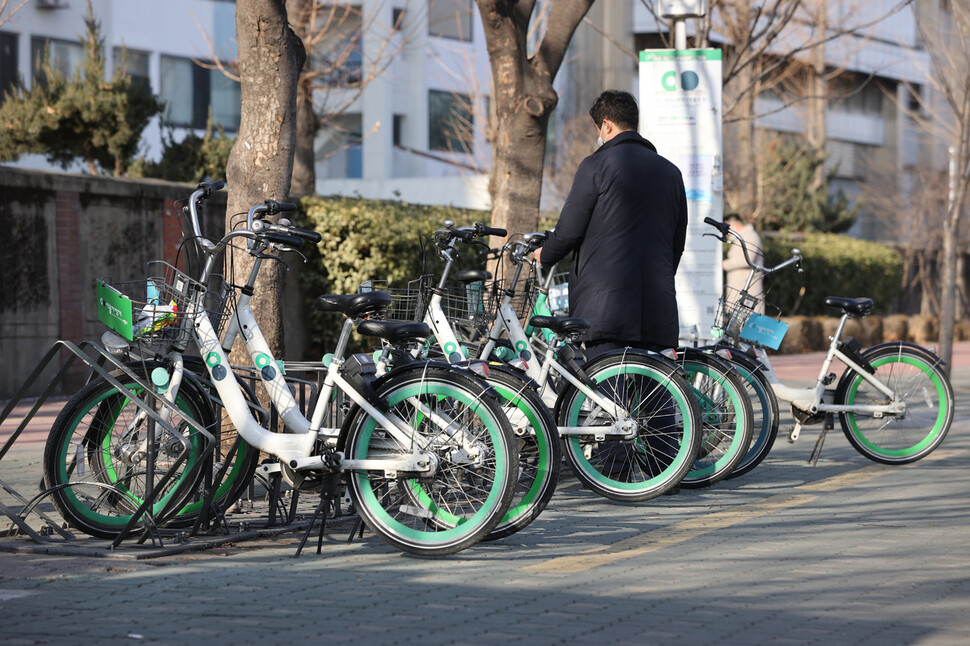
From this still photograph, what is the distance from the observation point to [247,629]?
4496mm

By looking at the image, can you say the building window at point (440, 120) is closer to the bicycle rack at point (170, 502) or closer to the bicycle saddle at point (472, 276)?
the bicycle saddle at point (472, 276)

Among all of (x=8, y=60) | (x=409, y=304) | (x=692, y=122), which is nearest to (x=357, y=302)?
(x=409, y=304)

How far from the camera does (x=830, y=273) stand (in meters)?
26.9

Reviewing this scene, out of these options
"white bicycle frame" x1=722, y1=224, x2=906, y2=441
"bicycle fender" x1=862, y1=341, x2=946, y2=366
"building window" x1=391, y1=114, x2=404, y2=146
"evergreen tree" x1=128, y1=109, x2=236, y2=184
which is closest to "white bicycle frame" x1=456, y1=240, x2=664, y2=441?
"white bicycle frame" x1=722, y1=224, x2=906, y2=441

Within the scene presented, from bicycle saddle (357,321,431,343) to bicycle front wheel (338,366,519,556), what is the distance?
0.16m

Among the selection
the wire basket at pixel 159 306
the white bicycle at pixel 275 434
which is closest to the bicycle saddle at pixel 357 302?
the white bicycle at pixel 275 434

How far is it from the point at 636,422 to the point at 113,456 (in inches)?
106

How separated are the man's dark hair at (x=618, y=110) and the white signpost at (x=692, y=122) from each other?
9.08 ft

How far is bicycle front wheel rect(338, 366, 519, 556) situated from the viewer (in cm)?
575

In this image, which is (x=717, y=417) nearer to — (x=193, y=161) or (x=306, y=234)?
(x=306, y=234)

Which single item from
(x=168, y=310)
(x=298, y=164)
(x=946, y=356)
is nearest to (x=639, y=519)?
(x=168, y=310)

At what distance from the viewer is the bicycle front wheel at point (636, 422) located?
23.6 ft

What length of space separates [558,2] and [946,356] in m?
7.01

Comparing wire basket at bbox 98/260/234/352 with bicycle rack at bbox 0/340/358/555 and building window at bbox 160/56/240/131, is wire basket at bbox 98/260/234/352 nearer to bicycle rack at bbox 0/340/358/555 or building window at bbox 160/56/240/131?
bicycle rack at bbox 0/340/358/555
